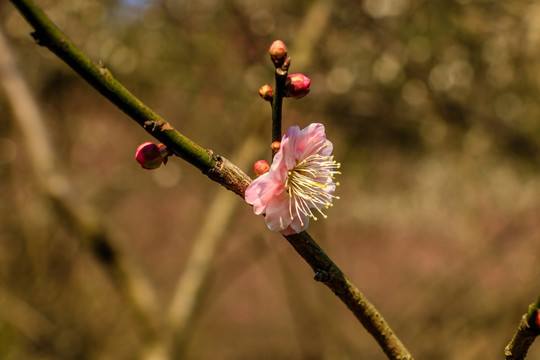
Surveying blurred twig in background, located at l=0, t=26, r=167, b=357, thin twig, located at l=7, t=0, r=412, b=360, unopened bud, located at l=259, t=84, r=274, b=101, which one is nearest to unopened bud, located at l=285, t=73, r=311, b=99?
unopened bud, located at l=259, t=84, r=274, b=101

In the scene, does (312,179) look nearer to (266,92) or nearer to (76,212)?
(266,92)

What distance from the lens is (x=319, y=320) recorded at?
3.35m

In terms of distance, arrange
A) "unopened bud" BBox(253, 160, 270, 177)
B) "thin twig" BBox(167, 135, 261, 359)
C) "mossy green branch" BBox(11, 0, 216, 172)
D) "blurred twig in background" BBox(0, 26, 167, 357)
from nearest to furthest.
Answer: "mossy green branch" BBox(11, 0, 216, 172)
"unopened bud" BBox(253, 160, 270, 177)
"blurred twig in background" BBox(0, 26, 167, 357)
"thin twig" BBox(167, 135, 261, 359)

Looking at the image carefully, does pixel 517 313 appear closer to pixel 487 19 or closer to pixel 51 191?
pixel 487 19

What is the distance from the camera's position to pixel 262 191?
0.71 meters

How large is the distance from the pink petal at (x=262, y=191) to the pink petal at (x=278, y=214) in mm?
11

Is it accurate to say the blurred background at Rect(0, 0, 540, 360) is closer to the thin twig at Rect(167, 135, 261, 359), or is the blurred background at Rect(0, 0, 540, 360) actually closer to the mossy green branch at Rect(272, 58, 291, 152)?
the thin twig at Rect(167, 135, 261, 359)

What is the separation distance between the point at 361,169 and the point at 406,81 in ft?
3.64

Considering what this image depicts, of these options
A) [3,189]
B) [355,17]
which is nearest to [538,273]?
[355,17]

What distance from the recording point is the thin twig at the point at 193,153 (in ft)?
1.67

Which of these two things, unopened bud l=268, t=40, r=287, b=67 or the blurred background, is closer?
unopened bud l=268, t=40, r=287, b=67

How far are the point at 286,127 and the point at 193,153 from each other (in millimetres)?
2809

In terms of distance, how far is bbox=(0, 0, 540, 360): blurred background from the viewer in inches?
121

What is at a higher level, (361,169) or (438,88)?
(361,169)
